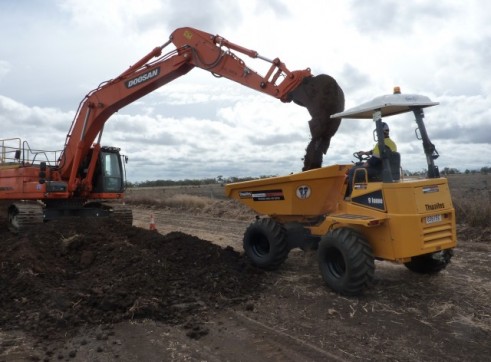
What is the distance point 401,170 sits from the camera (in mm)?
6602

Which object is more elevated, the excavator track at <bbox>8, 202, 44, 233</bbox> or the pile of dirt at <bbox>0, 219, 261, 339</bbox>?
the excavator track at <bbox>8, 202, 44, 233</bbox>

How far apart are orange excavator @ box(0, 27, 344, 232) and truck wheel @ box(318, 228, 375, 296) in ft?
10.4

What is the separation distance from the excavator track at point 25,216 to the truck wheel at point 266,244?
578 cm

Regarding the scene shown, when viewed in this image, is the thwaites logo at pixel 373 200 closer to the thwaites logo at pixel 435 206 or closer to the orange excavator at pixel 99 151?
the thwaites logo at pixel 435 206

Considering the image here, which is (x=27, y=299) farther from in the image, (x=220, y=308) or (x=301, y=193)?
(x=301, y=193)

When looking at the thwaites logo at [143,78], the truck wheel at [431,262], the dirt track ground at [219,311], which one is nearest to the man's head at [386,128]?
the truck wheel at [431,262]

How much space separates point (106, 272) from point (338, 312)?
11.3ft

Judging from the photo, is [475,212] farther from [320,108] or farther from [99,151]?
[99,151]

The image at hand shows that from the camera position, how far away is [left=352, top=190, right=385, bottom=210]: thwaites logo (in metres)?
6.24

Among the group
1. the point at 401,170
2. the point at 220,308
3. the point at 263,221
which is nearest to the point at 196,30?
the point at 263,221

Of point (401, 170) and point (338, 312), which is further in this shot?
point (401, 170)

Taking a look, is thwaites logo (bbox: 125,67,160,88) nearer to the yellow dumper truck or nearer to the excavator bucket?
the excavator bucket

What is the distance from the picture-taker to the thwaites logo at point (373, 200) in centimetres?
624

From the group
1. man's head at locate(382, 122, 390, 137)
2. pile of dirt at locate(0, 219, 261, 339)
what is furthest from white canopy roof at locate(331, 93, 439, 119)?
pile of dirt at locate(0, 219, 261, 339)
